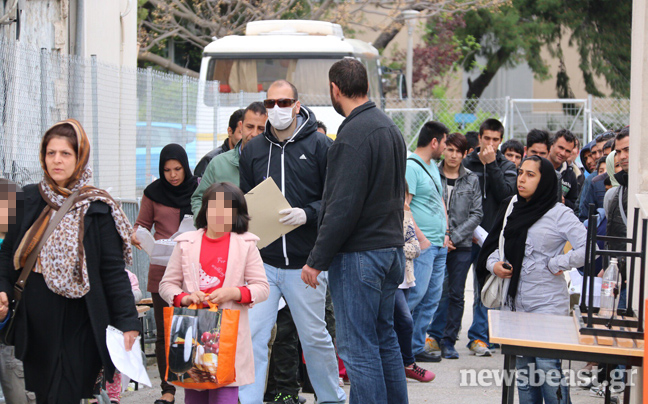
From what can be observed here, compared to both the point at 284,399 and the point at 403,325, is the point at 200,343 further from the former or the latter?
the point at 403,325

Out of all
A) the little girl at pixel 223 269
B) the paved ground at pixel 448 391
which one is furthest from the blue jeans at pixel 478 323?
the little girl at pixel 223 269

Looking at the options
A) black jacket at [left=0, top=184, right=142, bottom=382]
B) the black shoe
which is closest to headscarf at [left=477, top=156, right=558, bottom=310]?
the black shoe

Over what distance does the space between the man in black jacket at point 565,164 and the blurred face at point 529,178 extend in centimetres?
315

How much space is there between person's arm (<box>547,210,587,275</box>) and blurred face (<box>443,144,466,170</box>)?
267 centimetres

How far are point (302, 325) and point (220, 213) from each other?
1.11 metres

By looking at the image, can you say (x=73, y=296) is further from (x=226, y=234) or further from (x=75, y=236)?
(x=226, y=234)

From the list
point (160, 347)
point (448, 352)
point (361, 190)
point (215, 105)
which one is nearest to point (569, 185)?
point (448, 352)

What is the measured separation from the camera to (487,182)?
7.91 meters

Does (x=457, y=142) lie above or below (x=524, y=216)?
above

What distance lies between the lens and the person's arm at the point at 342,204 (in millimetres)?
4285

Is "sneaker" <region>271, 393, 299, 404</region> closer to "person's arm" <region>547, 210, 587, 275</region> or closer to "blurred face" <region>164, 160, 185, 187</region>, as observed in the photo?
"blurred face" <region>164, 160, 185, 187</region>

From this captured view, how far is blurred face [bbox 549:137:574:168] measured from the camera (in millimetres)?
8094

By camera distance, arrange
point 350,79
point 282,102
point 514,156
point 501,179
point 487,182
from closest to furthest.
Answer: point 350,79 < point 282,102 < point 501,179 < point 487,182 < point 514,156

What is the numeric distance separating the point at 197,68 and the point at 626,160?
22.8 m
